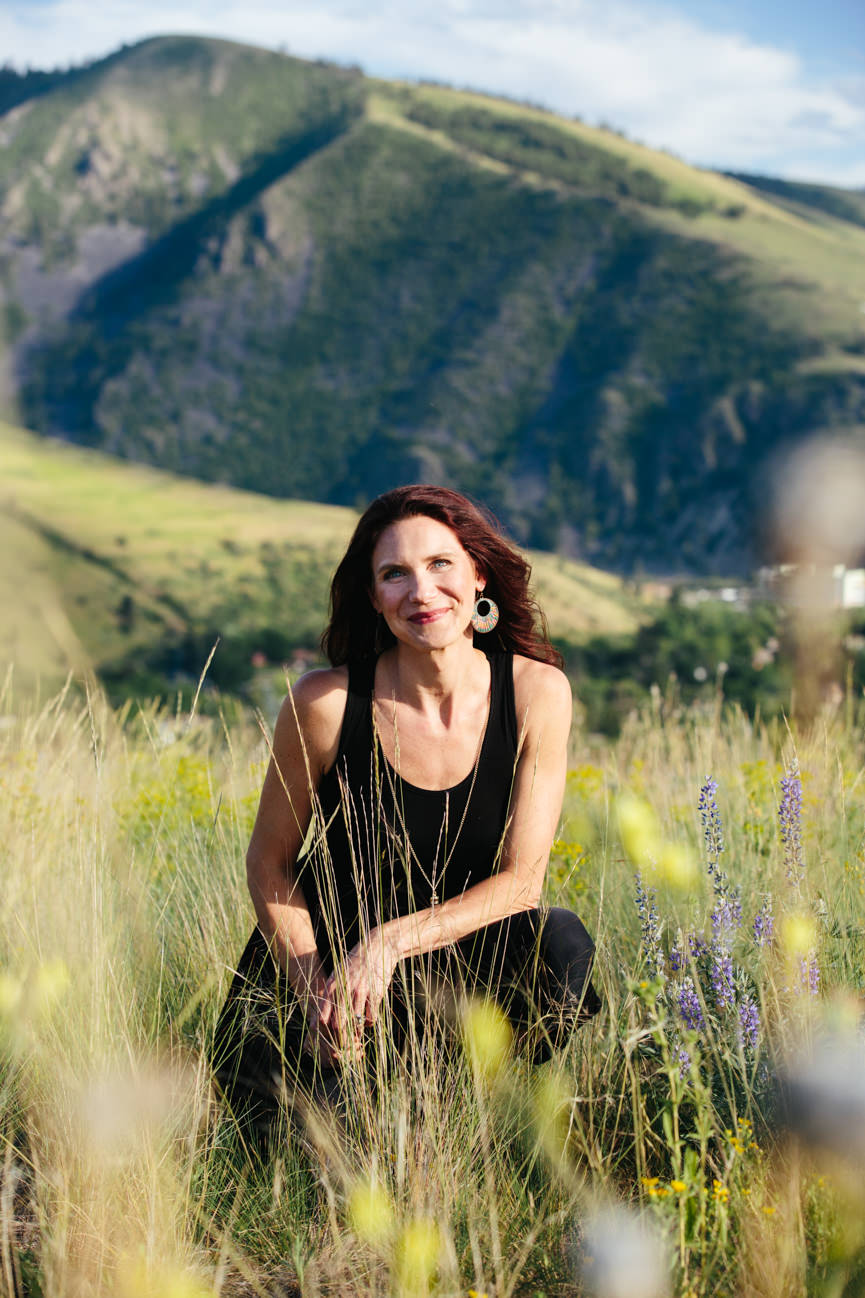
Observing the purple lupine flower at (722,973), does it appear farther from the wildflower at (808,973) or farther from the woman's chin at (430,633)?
the woman's chin at (430,633)

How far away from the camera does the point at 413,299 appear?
440 feet

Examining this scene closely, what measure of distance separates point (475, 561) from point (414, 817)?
59cm

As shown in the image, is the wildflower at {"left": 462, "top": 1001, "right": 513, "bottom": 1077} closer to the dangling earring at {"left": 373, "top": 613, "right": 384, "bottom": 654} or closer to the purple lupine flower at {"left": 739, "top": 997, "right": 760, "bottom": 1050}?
the purple lupine flower at {"left": 739, "top": 997, "right": 760, "bottom": 1050}

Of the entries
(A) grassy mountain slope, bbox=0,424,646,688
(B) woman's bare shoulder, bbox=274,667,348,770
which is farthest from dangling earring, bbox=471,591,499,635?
(A) grassy mountain slope, bbox=0,424,646,688

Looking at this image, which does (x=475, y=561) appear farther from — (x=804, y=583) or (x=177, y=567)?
(x=177, y=567)

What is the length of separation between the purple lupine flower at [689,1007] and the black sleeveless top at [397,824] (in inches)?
22.8

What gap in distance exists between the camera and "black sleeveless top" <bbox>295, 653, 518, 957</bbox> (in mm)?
2438

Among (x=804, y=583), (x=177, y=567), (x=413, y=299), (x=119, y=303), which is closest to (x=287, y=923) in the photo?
(x=804, y=583)

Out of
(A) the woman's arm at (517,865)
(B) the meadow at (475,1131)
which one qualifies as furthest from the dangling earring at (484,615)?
(B) the meadow at (475,1131)

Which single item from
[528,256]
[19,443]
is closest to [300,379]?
[528,256]

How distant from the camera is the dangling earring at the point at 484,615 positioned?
266 cm

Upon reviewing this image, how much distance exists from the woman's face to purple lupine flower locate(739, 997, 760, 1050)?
37.0 inches

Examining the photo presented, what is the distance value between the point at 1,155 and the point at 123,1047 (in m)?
180

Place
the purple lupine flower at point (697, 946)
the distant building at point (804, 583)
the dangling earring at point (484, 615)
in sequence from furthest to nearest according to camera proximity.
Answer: the distant building at point (804, 583) → the dangling earring at point (484, 615) → the purple lupine flower at point (697, 946)
